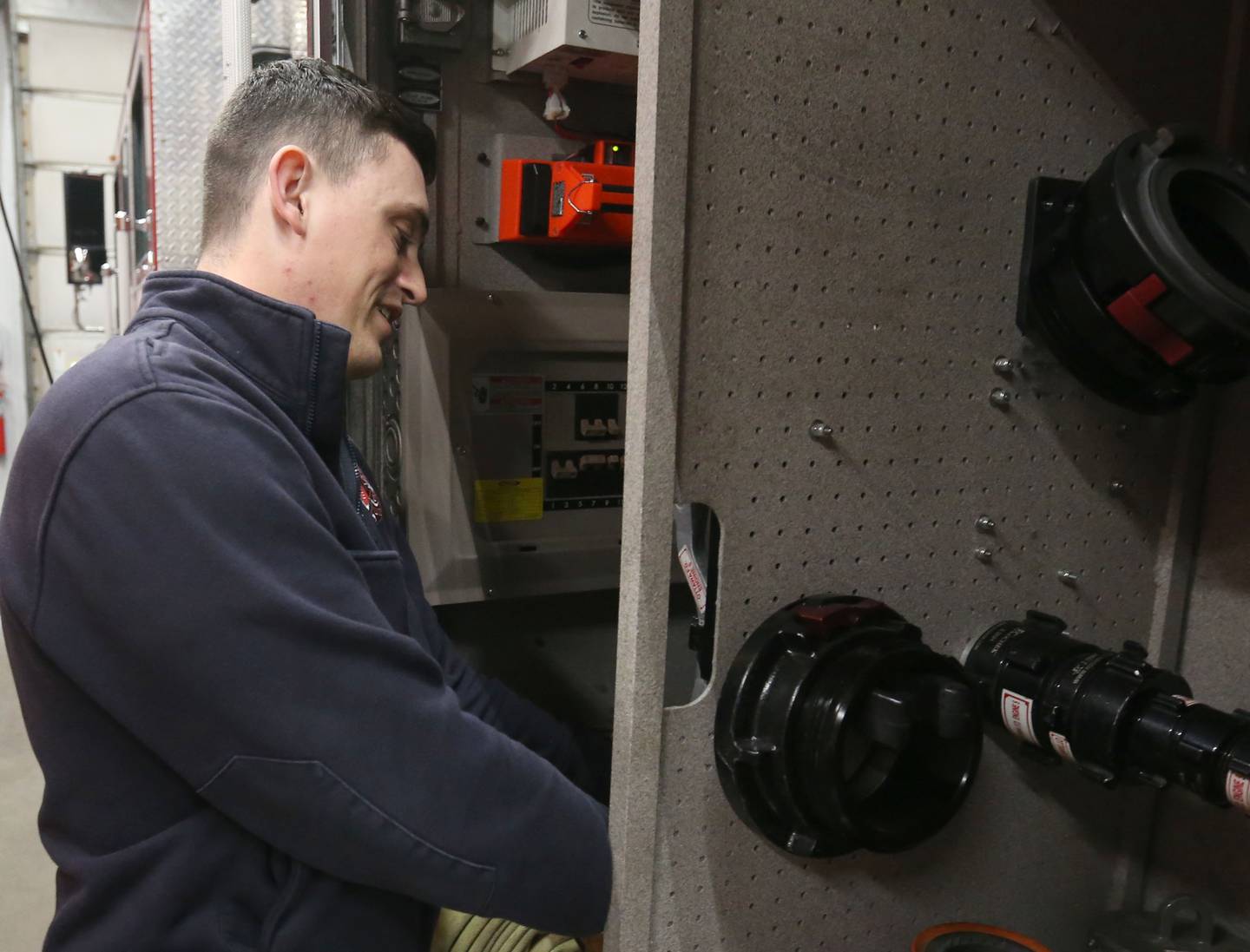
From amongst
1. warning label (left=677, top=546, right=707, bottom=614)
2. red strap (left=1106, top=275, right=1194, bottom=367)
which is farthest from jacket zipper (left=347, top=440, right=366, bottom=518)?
red strap (left=1106, top=275, right=1194, bottom=367)

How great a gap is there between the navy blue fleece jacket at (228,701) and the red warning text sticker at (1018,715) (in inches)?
17.5

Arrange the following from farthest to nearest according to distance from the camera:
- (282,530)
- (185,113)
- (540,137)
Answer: (185,113) → (540,137) → (282,530)

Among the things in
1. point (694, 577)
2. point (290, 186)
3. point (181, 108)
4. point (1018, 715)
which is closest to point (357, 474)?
point (290, 186)

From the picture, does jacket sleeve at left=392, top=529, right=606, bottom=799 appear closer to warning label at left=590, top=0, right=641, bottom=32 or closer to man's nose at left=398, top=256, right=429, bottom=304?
man's nose at left=398, top=256, right=429, bottom=304

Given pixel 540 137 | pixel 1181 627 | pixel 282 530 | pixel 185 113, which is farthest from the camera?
pixel 185 113

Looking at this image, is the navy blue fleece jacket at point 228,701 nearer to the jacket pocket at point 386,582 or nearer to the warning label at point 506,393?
the jacket pocket at point 386,582

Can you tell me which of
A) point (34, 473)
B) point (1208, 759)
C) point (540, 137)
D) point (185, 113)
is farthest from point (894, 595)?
point (185, 113)

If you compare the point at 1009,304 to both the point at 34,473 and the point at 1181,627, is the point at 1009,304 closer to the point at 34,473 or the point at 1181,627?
the point at 1181,627

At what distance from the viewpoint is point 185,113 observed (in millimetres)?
2170

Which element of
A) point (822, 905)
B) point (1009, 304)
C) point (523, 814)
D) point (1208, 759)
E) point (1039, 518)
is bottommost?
point (822, 905)

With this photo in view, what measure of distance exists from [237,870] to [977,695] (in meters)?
0.74

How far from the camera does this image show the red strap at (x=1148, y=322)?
2.93ft

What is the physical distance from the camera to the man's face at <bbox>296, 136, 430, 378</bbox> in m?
1.12

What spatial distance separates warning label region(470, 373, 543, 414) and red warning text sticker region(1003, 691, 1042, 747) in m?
0.94
